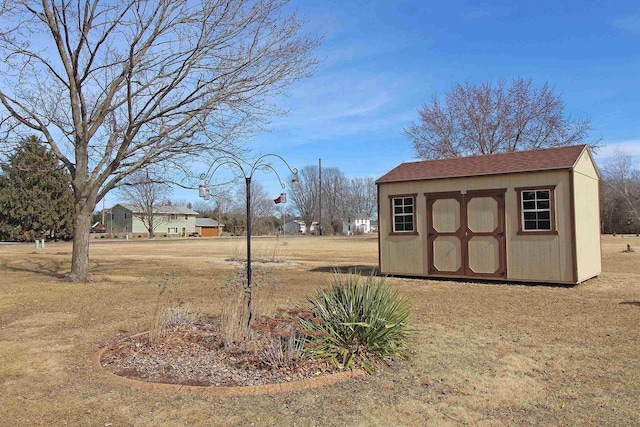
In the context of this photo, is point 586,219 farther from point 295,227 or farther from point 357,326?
point 295,227

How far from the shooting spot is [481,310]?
329 inches

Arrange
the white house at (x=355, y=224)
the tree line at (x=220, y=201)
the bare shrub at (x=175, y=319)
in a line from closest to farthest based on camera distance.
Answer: the bare shrub at (x=175, y=319) < the tree line at (x=220, y=201) < the white house at (x=355, y=224)

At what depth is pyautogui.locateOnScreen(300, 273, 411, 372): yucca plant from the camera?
15.9 ft

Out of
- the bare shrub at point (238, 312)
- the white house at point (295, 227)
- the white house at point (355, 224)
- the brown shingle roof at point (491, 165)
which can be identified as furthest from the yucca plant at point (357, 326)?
the white house at point (295, 227)

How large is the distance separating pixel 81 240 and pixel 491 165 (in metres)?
11.2

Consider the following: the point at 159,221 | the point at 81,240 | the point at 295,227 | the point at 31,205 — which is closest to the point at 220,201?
the point at 81,240

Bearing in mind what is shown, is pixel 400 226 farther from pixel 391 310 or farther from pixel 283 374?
pixel 283 374

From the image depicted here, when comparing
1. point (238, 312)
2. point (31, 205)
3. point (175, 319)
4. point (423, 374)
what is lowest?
point (423, 374)

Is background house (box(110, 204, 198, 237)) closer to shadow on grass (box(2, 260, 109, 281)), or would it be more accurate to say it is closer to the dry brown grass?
shadow on grass (box(2, 260, 109, 281))

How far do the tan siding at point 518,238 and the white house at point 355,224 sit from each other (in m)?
65.6

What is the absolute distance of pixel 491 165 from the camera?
1269 centimetres

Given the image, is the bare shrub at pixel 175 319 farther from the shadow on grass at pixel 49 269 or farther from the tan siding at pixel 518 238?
the shadow on grass at pixel 49 269

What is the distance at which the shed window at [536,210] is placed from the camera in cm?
1152

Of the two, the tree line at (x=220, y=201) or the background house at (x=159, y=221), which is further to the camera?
the background house at (x=159, y=221)
